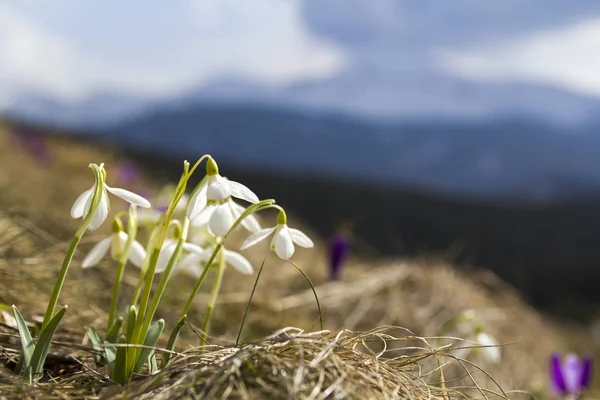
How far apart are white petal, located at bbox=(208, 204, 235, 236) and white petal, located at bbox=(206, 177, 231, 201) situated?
1.9 inches

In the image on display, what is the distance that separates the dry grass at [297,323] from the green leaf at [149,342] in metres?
0.07

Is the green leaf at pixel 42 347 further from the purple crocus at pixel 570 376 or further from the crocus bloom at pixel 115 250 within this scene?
the purple crocus at pixel 570 376

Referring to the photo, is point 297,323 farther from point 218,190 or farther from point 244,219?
point 218,190

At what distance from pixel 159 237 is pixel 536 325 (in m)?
3.83

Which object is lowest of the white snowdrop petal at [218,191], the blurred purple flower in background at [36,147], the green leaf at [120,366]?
the blurred purple flower in background at [36,147]

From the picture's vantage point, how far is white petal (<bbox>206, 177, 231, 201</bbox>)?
116cm

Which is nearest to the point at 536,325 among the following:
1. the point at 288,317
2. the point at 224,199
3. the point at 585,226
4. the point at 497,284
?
the point at 497,284

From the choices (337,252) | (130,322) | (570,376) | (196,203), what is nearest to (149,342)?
(130,322)

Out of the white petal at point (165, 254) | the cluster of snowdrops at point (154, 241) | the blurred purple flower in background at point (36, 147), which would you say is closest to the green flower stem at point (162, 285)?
the cluster of snowdrops at point (154, 241)

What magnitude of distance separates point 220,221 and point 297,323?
1.74 m

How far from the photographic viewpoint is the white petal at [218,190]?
3.80 feet

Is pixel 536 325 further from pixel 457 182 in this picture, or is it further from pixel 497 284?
pixel 457 182

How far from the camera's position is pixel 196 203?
1.17m

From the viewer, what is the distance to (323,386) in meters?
1.05
